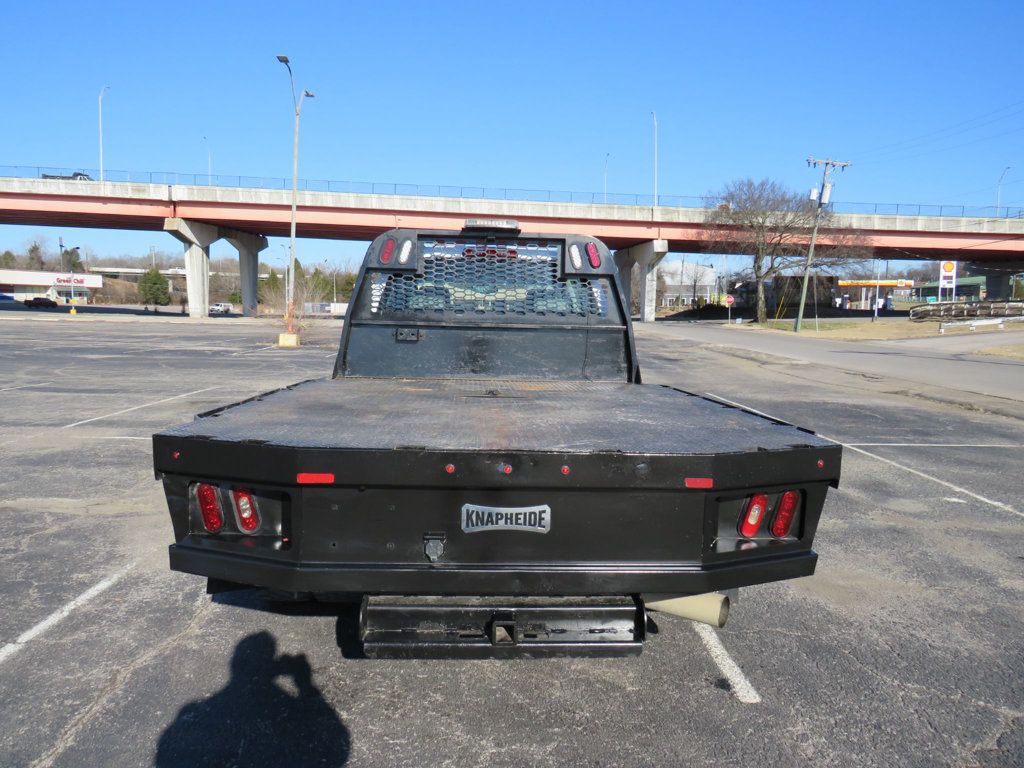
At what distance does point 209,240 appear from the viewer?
5472 centimetres

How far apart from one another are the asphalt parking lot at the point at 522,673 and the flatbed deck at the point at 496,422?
1.18 metres

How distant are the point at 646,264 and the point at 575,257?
55.4 meters

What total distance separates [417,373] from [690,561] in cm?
248

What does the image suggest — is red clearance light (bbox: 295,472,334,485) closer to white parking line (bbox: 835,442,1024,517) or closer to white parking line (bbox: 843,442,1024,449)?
white parking line (bbox: 835,442,1024,517)

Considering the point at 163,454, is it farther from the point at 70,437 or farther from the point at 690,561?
the point at 70,437

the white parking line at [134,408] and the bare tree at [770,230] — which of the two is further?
the bare tree at [770,230]

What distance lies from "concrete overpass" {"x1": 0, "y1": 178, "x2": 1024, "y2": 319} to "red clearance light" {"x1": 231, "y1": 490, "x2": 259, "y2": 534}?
4690 cm

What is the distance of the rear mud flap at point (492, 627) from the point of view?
282 cm

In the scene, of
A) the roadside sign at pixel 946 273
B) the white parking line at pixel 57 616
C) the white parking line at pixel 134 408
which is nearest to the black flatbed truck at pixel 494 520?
the white parking line at pixel 57 616

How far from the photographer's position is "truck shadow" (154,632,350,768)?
2805mm

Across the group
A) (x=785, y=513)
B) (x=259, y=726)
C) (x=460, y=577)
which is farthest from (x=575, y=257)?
(x=259, y=726)

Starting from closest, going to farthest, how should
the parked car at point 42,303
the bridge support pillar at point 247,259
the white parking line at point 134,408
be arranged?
the white parking line at point 134,408, the bridge support pillar at point 247,259, the parked car at point 42,303

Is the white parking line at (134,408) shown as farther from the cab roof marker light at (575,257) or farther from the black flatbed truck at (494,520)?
the black flatbed truck at (494,520)

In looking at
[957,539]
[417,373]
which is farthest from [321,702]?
[957,539]
